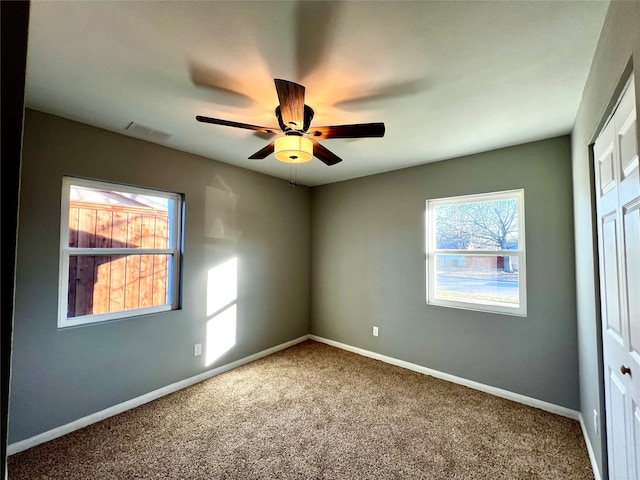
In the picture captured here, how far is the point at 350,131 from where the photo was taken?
1.84 meters

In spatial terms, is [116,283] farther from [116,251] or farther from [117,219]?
[117,219]

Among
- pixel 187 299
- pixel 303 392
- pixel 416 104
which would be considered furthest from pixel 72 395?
pixel 416 104

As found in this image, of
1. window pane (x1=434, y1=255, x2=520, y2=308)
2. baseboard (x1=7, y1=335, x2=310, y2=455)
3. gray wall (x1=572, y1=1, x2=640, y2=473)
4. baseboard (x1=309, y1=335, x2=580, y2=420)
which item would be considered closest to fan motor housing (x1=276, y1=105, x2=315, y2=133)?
gray wall (x1=572, y1=1, x2=640, y2=473)

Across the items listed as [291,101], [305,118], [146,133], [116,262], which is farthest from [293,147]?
[116,262]

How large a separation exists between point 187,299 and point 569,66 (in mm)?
3535

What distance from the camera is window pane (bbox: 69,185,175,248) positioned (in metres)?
2.38

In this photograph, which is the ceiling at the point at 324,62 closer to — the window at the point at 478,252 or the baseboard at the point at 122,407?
the window at the point at 478,252

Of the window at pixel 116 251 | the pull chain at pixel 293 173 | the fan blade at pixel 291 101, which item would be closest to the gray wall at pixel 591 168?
the fan blade at pixel 291 101

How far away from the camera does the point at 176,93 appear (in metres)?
1.90

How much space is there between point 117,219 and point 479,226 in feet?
11.9

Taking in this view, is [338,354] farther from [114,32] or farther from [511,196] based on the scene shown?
A: [114,32]

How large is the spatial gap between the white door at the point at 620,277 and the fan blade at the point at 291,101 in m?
1.41

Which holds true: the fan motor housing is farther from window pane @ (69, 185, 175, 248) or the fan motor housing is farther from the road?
the road

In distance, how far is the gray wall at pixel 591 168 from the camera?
1.07 m
